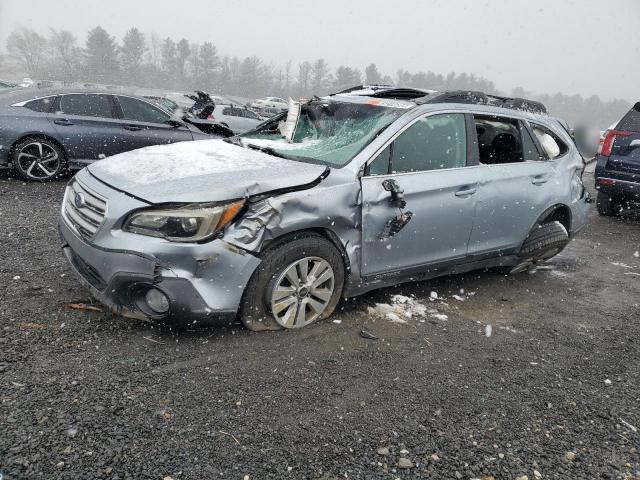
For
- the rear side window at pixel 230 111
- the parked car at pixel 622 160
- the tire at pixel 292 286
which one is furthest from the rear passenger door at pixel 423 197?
the rear side window at pixel 230 111

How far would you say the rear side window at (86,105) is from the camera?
7.30 m

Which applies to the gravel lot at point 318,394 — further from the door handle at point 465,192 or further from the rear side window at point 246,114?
the rear side window at point 246,114

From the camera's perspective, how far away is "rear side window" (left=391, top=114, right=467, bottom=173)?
12.1 ft

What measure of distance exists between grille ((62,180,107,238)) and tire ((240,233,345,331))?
1022mm

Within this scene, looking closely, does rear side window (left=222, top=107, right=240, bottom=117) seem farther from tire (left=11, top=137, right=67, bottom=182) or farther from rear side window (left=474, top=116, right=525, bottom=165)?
rear side window (left=474, top=116, right=525, bottom=165)

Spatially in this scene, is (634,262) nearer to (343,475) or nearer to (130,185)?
(343,475)

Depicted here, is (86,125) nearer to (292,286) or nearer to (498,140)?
A: (292,286)

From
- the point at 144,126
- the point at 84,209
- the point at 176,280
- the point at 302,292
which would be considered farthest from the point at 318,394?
the point at 144,126

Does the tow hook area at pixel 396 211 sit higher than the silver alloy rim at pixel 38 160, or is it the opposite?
the tow hook area at pixel 396 211

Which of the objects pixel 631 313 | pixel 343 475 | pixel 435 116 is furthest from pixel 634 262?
pixel 343 475

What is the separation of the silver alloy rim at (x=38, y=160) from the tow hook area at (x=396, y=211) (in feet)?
18.9

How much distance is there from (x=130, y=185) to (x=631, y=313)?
425cm

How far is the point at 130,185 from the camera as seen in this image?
3.11 m

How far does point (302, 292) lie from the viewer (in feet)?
10.9
